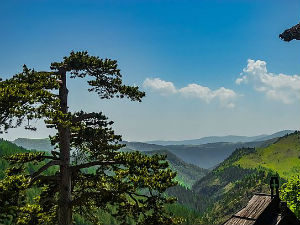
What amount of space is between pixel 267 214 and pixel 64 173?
15.5 metres

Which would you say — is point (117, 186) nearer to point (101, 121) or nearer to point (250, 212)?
point (101, 121)

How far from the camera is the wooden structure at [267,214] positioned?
81.3 feet

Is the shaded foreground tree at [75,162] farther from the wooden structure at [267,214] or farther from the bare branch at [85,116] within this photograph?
the wooden structure at [267,214]

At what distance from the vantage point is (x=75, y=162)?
21.3 meters

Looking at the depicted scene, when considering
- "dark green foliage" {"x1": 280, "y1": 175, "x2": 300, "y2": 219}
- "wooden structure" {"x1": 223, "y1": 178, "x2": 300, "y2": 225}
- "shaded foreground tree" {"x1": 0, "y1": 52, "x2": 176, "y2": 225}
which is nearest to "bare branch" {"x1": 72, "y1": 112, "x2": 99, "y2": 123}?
"shaded foreground tree" {"x1": 0, "y1": 52, "x2": 176, "y2": 225}

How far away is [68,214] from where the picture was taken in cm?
1914

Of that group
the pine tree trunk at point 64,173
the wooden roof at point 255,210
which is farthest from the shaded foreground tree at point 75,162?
the wooden roof at point 255,210

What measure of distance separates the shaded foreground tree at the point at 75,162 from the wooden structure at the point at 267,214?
9008 mm

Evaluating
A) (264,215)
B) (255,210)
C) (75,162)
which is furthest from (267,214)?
(75,162)

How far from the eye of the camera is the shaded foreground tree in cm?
1598

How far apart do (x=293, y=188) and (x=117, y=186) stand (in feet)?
114

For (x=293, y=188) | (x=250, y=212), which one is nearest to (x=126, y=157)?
(x=250, y=212)

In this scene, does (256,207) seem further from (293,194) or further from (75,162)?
(293,194)

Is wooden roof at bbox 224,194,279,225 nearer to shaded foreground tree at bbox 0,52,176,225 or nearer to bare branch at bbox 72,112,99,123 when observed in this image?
shaded foreground tree at bbox 0,52,176,225
